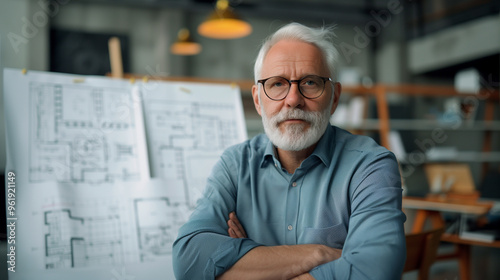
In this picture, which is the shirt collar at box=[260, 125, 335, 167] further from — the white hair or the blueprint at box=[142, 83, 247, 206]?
the blueprint at box=[142, 83, 247, 206]

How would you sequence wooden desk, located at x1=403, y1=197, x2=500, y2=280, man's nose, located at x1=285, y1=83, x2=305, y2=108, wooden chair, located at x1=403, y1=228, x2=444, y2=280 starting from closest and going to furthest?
man's nose, located at x1=285, y1=83, x2=305, y2=108
wooden chair, located at x1=403, y1=228, x2=444, y2=280
wooden desk, located at x1=403, y1=197, x2=500, y2=280

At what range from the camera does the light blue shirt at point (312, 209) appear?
119cm

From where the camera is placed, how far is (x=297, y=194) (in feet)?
4.73

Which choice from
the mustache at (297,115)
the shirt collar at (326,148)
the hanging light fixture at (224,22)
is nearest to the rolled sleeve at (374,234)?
→ the shirt collar at (326,148)

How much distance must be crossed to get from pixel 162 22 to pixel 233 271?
6603 mm

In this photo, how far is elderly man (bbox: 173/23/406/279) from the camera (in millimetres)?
1239

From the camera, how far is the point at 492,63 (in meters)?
6.39

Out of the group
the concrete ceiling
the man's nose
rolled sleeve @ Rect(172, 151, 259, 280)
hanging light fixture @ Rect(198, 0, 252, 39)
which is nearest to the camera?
rolled sleeve @ Rect(172, 151, 259, 280)

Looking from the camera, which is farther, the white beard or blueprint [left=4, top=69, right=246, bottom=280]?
blueprint [left=4, top=69, right=246, bottom=280]

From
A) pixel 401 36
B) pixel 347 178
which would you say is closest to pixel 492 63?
pixel 401 36

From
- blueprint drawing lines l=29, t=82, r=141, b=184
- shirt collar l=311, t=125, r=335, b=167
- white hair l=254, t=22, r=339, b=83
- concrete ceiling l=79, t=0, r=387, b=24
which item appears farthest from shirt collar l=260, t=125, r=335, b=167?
concrete ceiling l=79, t=0, r=387, b=24

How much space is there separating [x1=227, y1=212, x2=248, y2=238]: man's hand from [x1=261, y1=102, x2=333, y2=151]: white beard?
0.99ft

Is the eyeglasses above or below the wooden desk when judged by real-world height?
above

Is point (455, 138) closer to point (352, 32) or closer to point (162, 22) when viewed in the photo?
point (352, 32)
